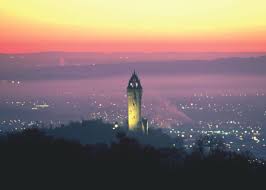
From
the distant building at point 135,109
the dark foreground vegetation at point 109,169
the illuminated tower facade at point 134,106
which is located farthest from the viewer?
the illuminated tower facade at point 134,106

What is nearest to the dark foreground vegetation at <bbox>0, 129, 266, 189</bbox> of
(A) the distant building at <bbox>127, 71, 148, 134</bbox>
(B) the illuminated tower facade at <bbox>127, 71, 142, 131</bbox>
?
(A) the distant building at <bbox>127, 71, 148, 134</bbox>

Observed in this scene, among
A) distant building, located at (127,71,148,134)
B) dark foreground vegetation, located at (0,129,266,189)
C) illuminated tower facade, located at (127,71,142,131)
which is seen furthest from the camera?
illuminated tower facade, located at (127,71,142,131)

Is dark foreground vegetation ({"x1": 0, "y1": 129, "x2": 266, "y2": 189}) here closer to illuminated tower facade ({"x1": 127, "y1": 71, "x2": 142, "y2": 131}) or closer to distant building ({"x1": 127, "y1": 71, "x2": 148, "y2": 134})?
distant building ({"x1": 127, "y1": 71, "x2": 148, "y2": 134})

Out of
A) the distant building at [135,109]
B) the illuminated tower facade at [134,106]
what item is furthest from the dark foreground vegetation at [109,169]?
the illuminated tower facade at [134,106]

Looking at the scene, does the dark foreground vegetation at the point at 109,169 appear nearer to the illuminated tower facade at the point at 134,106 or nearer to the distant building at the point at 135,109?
the distant building at the point at 135,109

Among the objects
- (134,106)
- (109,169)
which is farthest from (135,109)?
(109,169)

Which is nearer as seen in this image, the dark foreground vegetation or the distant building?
the dark foreground vegetation

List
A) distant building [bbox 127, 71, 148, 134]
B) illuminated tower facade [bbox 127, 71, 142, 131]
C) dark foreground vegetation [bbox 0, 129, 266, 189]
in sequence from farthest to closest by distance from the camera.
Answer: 1. illuminated tower facade [bbox 127, 71, 142, 131]
2. distant building [bbox 127, 71, 148, 134]
3. dark foreground vegetation [bbox 0, 129, 266, 189]
